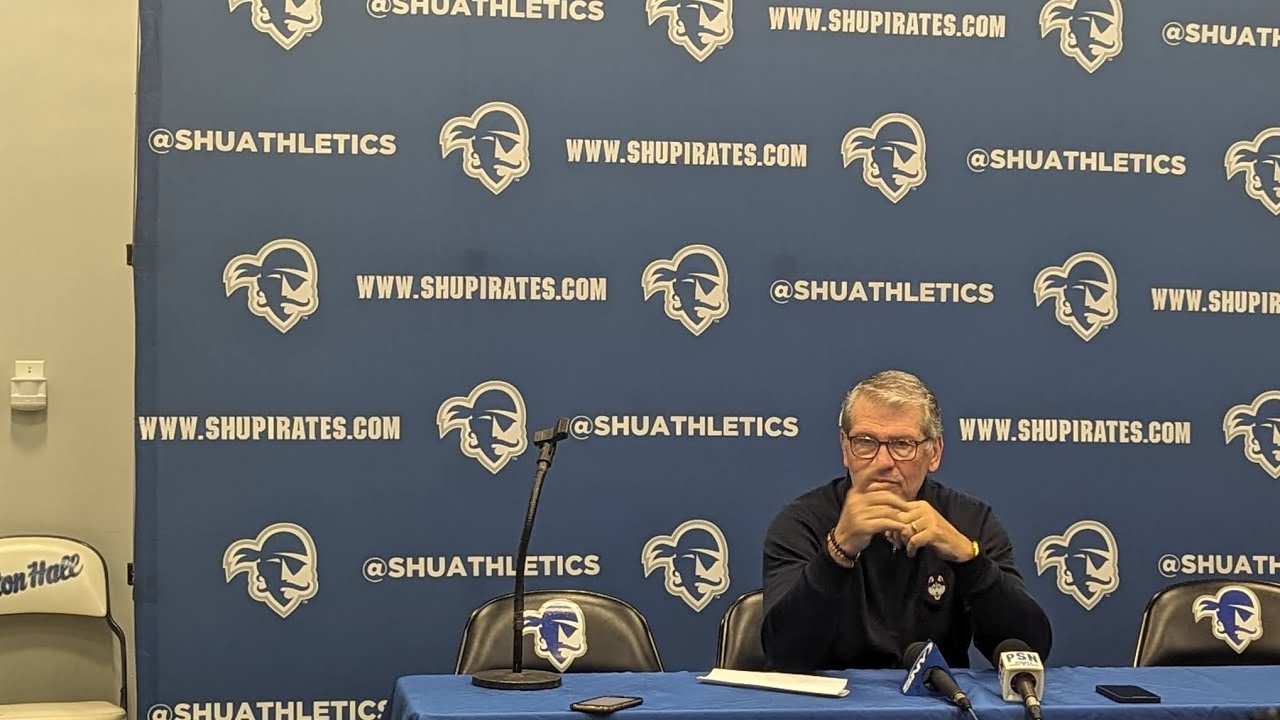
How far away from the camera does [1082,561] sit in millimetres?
4223

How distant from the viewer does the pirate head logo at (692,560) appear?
408cm

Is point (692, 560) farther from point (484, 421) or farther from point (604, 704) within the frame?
point (604, 704)

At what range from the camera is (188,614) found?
3.89 meters

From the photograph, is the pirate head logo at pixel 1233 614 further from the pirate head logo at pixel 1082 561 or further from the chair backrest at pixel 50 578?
the chair backrest at pixel 50 578

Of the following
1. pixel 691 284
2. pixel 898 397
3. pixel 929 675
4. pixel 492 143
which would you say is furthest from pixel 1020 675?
pixel 492 143

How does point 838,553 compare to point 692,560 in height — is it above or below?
above

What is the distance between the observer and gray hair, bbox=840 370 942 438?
9.05 ft

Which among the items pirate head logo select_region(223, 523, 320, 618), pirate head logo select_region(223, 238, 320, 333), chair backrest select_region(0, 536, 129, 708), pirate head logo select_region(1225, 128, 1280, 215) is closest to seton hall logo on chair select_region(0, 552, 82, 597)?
chair backrest select_region(0, 536, 129, 708)

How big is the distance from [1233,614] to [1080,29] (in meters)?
2.07

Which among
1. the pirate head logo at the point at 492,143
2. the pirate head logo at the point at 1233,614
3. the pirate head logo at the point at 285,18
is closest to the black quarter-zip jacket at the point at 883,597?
the pirate head logo at the point at 1233,614

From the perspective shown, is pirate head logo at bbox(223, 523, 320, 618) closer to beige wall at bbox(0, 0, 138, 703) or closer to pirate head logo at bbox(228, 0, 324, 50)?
beige wall at bbox(0, 0, 138, 703)

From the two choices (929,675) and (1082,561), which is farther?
(1082,561)

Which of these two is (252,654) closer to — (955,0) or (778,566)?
(778,566)

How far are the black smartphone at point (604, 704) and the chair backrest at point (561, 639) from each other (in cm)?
61
